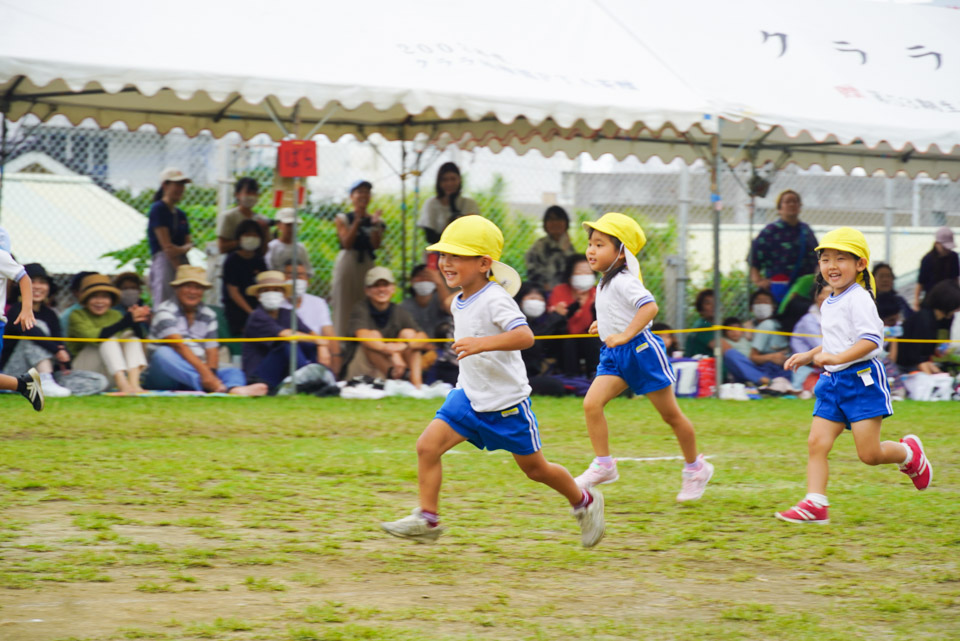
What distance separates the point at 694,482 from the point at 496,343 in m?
1.96

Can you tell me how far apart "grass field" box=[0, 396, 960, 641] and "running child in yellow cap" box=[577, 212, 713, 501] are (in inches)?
7.2

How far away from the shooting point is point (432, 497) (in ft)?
16.0

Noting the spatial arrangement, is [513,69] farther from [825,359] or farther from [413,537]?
[413,537]

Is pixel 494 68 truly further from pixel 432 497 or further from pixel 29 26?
pixel 432 497

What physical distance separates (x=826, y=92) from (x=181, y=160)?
28.8 feet

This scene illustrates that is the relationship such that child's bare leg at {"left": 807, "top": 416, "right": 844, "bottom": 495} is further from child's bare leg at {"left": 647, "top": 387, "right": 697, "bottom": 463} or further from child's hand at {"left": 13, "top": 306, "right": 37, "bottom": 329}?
child's hand at {"left": 13, "top": 306, "right": 37, "bottom": 329}

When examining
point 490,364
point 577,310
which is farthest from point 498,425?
point 577,310

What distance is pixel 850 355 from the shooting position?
5438 mm

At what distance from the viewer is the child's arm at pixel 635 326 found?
5.97 metres

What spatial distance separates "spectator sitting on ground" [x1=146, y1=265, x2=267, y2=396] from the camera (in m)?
10.8

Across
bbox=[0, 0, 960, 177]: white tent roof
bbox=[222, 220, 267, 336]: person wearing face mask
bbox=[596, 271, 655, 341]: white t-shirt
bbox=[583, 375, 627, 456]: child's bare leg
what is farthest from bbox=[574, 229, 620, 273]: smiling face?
bbox=[222, 220, 267, 336]: person wearing face mask

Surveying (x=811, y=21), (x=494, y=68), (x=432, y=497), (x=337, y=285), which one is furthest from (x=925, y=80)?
(x=432, y=497)

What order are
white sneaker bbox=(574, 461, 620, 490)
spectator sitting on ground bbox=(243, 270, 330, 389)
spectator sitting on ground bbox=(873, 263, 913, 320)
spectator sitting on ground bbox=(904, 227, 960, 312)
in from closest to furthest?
white sneaker bbox=(574, 461, 620, 490) < spectator sitting on ground bbox=(243, 270, 330, 389) < spectator sitting on ground bbox=(873, 263, 913, 320) < spectator sitting on ground bbox=(904, 227, 960, 312)

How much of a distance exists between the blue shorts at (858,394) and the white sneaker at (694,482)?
74cm
